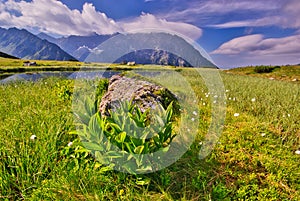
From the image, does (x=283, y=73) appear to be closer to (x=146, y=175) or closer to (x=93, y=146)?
(x=146, y=175)

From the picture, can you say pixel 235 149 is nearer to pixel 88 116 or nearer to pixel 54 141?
pixel 88 116

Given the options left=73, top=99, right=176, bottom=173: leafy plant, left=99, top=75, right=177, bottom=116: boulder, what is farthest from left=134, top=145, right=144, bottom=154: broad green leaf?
left=99, top=75, right=177, bottom=116: boulder

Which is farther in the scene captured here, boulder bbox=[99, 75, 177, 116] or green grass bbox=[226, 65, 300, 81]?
green grass bbox=[226, 65, 300, 81]

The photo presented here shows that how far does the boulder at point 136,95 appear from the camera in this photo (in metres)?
4.58

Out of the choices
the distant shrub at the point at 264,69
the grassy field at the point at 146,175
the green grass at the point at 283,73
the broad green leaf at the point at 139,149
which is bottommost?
the grassy field at the point at 146,175

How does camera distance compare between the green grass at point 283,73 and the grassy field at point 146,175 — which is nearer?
the grassy field at point 146,175

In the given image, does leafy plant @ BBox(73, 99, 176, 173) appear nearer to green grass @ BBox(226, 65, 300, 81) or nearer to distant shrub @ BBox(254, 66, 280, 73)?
green grass @ BBox(226, 65, 300, 81)

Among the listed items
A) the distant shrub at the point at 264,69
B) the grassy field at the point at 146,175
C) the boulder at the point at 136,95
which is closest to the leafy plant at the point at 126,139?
the grassy field at the point at 146,175

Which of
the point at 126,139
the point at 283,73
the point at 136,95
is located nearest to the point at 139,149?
the point at 126,139

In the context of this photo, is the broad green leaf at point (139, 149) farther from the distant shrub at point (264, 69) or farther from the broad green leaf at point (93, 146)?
the distant shrub at point (264, 69)

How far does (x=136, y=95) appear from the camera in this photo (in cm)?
480

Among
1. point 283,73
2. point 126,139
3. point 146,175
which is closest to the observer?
point 126,139

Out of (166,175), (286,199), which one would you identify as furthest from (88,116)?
(286,199)

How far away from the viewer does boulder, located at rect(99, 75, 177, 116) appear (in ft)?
15.0
